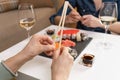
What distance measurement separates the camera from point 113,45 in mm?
917

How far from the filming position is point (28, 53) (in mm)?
774

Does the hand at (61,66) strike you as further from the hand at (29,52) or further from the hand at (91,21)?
the hand at (91,21)

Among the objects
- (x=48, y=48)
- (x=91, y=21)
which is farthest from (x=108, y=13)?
(x=48, y=48)

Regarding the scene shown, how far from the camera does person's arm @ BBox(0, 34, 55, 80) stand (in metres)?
0.74

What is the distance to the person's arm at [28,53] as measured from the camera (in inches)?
29.3

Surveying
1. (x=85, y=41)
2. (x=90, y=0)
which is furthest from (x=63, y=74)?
(x=90, y=0)

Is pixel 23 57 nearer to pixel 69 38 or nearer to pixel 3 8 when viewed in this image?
pixel 69 38

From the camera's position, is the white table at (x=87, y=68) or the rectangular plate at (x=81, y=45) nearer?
the white table at (x=87, y=68)

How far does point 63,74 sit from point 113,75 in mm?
207

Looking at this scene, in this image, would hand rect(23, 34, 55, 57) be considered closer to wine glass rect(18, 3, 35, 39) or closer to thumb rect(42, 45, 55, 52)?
thumb rect(42, 45, 55, 52)

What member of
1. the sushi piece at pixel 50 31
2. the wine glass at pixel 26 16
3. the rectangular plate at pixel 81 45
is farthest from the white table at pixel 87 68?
the sushi piece at pixel 50 31

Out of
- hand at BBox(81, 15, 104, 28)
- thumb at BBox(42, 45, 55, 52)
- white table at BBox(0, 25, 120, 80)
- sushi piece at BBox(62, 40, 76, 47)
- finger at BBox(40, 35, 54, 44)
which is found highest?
hand at BBox(81, 15, 104, 28)

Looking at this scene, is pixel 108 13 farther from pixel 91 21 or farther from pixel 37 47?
pixel 37 47

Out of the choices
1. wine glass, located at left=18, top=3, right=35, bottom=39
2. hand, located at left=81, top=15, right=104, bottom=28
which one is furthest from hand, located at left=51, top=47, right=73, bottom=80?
hand, located at left=81, top=15, right=104, bottom=28
